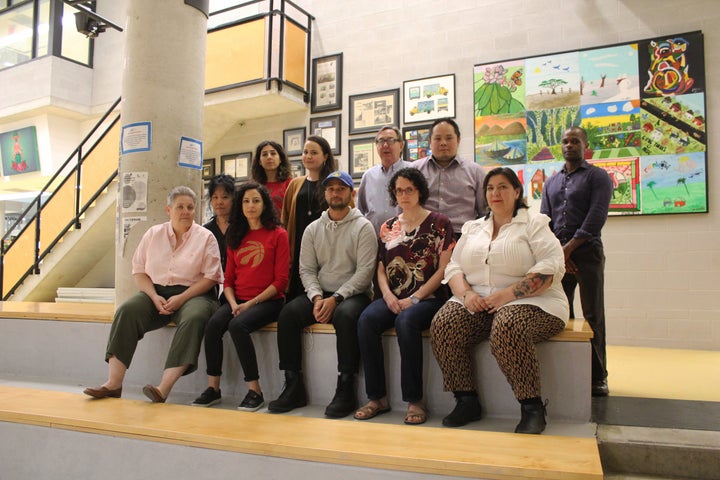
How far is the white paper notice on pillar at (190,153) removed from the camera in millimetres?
3393

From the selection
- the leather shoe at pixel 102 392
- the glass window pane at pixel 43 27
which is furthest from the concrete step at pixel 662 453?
the glass window pane at pixel 43 27

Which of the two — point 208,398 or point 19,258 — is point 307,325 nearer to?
point 208,398

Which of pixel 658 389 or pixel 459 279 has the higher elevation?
pixel 459 279

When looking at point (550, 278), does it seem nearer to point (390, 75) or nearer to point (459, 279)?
point (459, 279)

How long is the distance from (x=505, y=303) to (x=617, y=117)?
309 cm

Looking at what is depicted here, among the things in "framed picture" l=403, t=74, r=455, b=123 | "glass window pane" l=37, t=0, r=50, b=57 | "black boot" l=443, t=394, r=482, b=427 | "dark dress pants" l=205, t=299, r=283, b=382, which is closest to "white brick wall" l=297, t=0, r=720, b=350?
"framed picture" l=403, t=74, r=455, b=123

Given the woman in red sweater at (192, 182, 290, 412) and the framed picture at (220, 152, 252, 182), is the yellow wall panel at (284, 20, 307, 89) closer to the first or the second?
the framed picture at (220, 152, 252, 182)

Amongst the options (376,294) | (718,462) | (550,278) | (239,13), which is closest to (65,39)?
(239,13)

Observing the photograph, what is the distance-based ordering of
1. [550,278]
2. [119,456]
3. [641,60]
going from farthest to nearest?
1. [641,60]
2. [550,278]
3. [119,456]

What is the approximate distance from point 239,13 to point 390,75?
240 centimetres

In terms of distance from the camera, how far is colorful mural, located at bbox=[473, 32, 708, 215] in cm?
435

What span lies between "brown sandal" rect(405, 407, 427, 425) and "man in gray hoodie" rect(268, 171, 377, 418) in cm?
32

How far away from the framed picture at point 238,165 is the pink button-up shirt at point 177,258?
343cm

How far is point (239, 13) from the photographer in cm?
662
